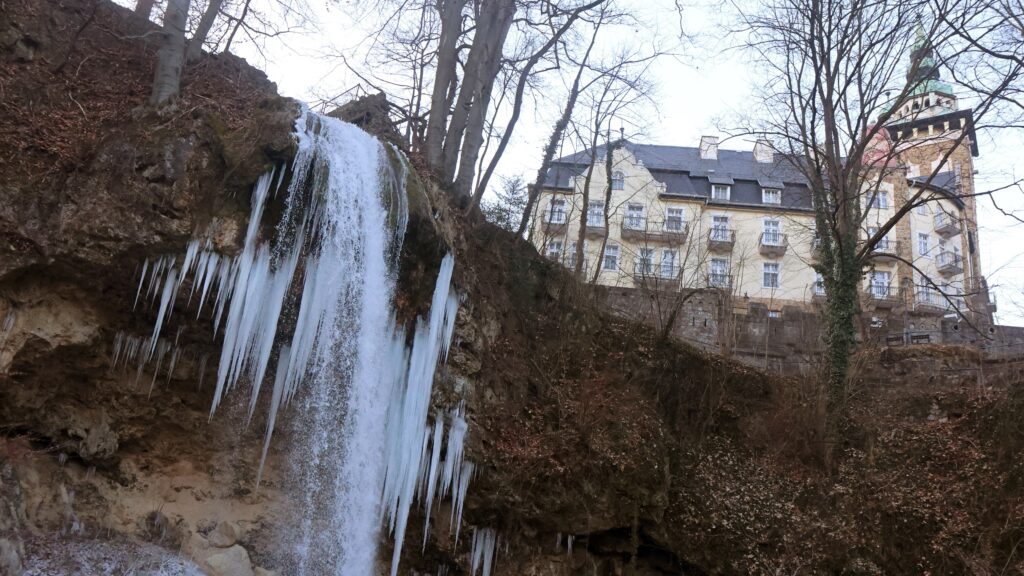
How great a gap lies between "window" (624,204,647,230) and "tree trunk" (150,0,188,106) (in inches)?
800

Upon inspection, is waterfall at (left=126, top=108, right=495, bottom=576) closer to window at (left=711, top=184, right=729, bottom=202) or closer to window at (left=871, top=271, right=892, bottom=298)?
window at (left=711, top=184, right=729, bottom=202)

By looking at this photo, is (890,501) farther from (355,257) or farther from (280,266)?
(280,266)

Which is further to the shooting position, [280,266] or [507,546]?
[507,546]

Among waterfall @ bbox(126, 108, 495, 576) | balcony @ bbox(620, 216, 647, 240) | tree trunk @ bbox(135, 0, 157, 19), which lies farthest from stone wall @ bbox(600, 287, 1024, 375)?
tree trunk @ bbox(135, 0, 157, 19)

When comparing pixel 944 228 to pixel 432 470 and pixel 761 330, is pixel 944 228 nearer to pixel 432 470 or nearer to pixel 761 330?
pixel 761 330

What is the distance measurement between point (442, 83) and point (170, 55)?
177 inches

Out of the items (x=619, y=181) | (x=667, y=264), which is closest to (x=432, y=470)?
(x=667, y=264)

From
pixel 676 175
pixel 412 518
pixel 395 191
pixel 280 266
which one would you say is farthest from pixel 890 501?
pixel 676 175

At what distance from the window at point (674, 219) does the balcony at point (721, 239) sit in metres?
1.33

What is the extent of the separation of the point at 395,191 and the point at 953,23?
8.54 metres

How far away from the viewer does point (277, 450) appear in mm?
8125

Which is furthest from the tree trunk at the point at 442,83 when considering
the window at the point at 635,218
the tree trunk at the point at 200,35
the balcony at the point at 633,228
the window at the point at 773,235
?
the window at the point at 773,235

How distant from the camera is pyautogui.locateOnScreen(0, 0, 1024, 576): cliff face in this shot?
703 centimetres

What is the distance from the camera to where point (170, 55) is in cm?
882
